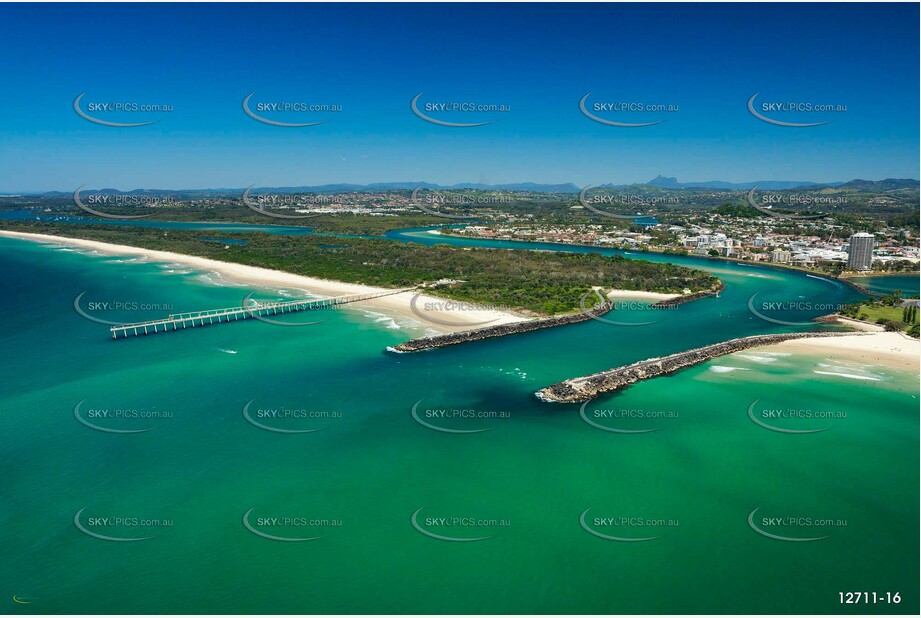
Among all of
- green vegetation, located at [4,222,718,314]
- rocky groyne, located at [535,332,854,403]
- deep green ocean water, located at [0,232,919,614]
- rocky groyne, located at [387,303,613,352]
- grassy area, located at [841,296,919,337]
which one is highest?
green vegetation, located at [4,222,718,314]

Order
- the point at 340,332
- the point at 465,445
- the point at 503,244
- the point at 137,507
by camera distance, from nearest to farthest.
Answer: the point at 137,507 → the point at 465,445 → the point at 340,332 → the point at 503,244

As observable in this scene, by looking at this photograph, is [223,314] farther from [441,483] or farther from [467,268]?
[441,483]

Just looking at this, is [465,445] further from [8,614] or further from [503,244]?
[503,244]

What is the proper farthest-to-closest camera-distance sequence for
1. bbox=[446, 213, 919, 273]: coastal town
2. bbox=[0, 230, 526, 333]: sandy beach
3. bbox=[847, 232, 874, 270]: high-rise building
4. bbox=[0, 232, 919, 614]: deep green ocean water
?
bbox=[446, 213, 919, 273]: coastal town < bbox=[847, 232, 874, 270]: high-rise building < bbox=[0, 230, 526, 333]: sandy beach < bbox=[0, 232, 919, 614]: deep green ocean water

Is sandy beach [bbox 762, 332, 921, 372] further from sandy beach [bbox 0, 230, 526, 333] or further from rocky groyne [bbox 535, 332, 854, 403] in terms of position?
sandy beach [bbox 0, 230, 526, 333]

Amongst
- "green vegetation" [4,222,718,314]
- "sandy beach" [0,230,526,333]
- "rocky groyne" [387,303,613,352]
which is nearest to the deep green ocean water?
"rocky groyne" [387,303,613,352]

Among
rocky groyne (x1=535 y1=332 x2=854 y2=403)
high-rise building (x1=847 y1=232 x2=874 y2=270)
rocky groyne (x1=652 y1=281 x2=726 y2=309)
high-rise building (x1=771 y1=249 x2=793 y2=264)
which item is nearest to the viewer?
rocky groyne (x1=535 y1=332 x2=854 y2=403)

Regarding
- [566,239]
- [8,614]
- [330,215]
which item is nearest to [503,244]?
[566,239]
